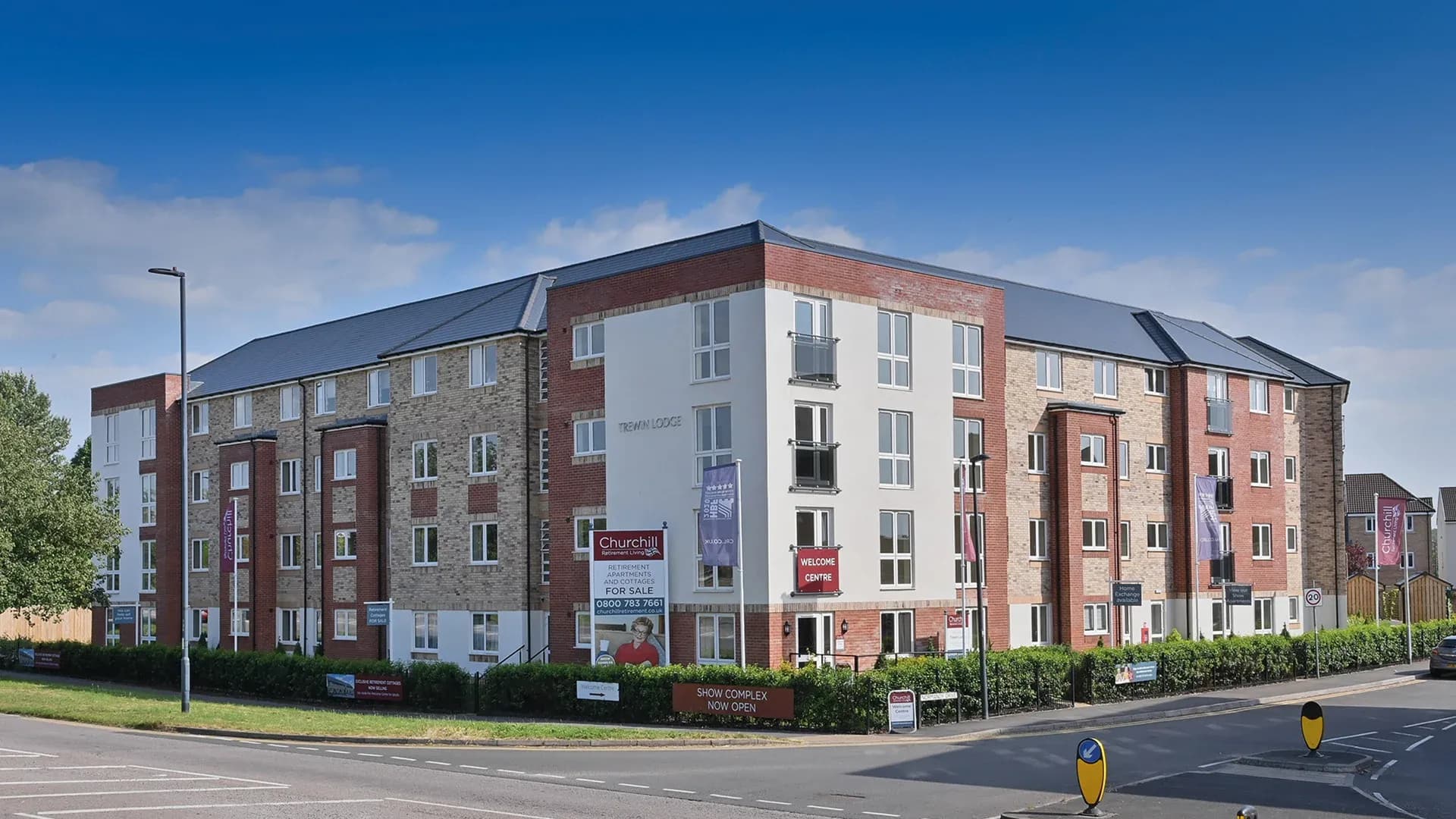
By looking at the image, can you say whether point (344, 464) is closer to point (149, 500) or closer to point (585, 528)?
point (585, 528)

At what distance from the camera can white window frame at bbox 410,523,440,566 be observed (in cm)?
4378

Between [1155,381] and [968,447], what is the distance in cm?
1293

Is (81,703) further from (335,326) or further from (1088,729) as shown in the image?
(1088,729)

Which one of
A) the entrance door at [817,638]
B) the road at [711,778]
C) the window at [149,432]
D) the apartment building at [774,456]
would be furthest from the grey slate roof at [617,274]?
the road at [711,778]

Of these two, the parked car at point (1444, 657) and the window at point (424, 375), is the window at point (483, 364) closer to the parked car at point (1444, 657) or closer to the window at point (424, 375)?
the window at point (424, 375)

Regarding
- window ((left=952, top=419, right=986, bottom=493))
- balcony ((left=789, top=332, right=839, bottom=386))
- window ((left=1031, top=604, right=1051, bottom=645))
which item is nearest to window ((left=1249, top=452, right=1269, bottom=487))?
window ((left=1031, top=604, right=1051, bottom=645))

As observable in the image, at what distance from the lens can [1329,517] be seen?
184 ft

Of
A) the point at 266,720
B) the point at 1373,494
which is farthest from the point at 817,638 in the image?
the point at 1373,494

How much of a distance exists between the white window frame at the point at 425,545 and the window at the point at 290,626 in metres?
7.53

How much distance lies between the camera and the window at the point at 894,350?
36344 mm

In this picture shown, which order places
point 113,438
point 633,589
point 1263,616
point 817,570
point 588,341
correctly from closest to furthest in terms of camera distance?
1. point 817,570
2. point 633,589
3. point 588,341
4. point 1263,616
5. point 113,438

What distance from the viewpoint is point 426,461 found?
145 ft

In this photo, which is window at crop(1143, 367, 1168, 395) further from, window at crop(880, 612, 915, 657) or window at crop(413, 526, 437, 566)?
window at crop(413, 526, 437, 566)

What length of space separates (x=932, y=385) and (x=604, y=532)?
9.70 m
